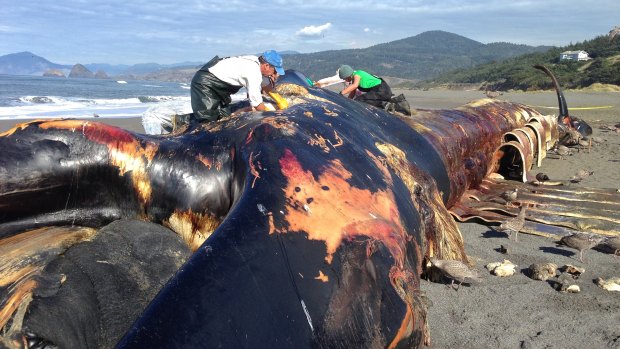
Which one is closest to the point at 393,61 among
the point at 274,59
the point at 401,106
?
the point at 401,106

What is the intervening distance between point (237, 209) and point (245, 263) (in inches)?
13.3

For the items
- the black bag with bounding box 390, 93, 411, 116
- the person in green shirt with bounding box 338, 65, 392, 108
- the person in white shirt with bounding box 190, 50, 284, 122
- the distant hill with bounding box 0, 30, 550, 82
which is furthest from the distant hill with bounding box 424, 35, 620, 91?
the distant hill with bounding box 0, 30, 550, 82

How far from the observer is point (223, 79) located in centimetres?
559

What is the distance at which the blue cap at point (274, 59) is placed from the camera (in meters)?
5.61

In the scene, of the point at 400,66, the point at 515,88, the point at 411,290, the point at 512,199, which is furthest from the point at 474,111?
the point at 400,66

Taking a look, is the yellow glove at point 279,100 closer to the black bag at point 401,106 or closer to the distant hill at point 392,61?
the black bag at point 401,106

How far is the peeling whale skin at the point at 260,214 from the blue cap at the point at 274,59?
6.78ft

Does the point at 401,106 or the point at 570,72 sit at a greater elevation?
the point at 570,72

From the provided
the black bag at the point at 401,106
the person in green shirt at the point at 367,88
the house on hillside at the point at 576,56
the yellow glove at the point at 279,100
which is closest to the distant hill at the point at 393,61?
the house on hillside at the point at 576,56

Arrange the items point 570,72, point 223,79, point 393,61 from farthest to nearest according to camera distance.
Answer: point 393,61, point 570,72, point 223,79

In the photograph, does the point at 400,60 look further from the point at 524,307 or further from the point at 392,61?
the point at 524,307

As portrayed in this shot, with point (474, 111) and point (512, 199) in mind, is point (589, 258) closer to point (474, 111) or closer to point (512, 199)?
→ point (512, 199)

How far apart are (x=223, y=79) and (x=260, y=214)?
3847 millimetres

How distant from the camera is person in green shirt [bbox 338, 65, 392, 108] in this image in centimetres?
734
